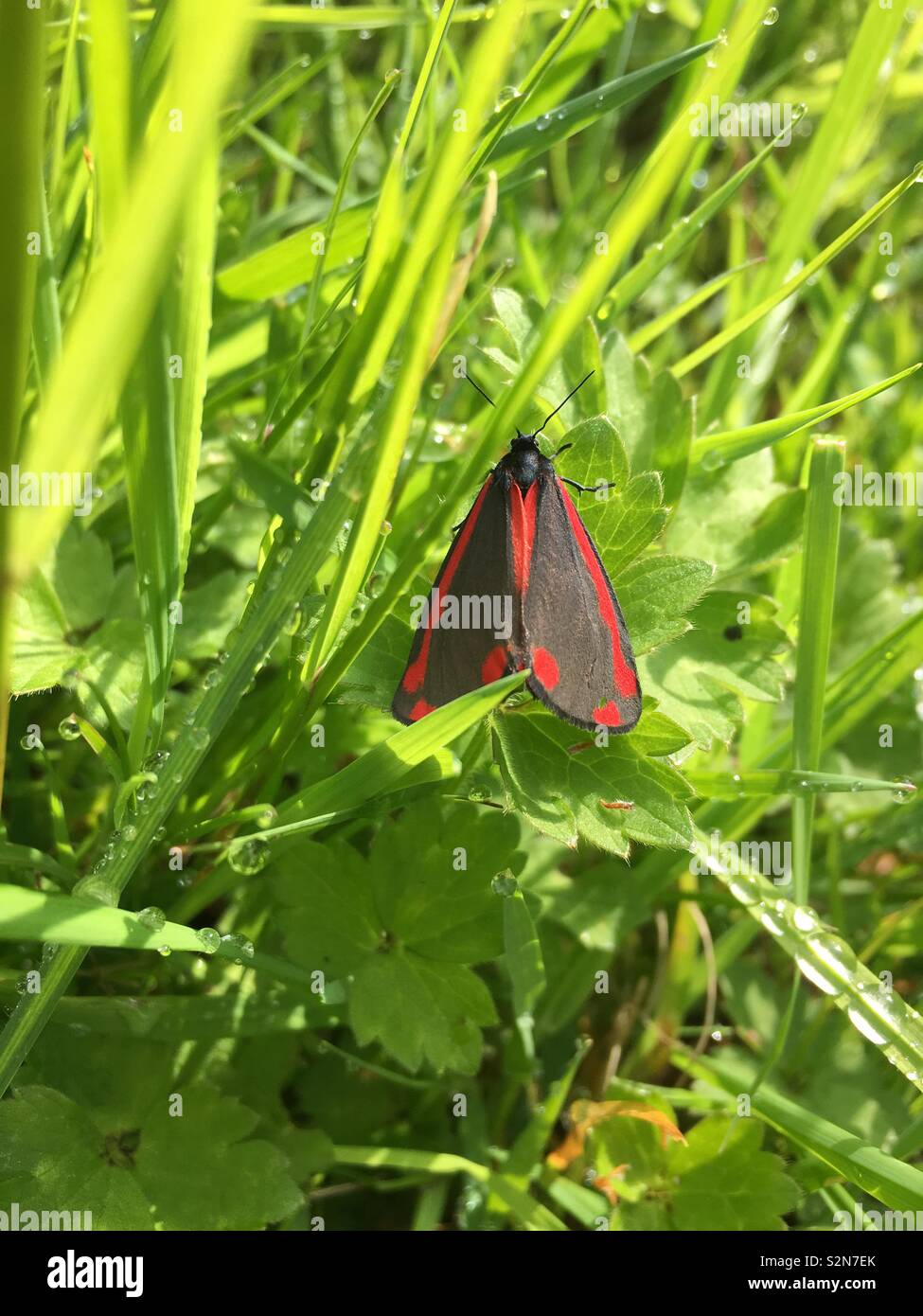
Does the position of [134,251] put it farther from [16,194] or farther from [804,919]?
[804,919]

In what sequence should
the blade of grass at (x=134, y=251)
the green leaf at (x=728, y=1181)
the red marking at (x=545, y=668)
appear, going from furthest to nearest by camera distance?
the green leaf at (x=728, y=1181) < the red marking at (x=545, y=668) < the blade of grass at (x=134, y=251)

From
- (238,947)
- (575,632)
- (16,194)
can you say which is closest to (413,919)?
(238,947)

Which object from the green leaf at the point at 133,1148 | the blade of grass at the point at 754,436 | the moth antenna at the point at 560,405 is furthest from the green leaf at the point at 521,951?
the blade of grass at the point at 754,436

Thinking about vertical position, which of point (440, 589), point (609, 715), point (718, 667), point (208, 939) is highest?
point (440, 589)

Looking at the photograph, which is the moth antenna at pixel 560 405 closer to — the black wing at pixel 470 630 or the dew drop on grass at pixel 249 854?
the black wing at pixel 470 630

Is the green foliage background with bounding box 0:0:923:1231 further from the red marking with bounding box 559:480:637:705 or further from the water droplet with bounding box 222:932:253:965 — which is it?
the red marking with bounding box 559:480:637:705

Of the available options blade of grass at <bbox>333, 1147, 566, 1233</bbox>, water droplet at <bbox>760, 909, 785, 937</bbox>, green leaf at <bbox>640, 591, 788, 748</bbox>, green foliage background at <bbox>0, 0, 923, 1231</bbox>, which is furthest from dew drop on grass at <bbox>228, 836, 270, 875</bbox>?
water droplet at <bbox>760, 909, 785, 937</bbox>
